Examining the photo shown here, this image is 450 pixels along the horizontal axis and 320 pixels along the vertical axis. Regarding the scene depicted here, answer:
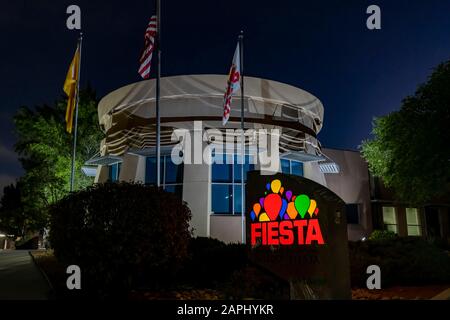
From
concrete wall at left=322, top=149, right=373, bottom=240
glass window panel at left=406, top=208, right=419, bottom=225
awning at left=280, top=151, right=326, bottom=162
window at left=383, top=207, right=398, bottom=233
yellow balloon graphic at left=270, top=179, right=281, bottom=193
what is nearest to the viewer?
yellow balloon graphic at left=270, top=179, right=281, bottom=193

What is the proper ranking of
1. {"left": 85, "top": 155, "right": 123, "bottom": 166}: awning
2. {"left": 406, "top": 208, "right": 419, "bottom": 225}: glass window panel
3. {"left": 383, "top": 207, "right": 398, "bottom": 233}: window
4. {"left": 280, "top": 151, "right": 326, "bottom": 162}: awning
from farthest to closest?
{"left": 406, "top": 208, "right": 419, "bottom": 225}: glass window panel → {"left": 383, "top": 207, "right": 398, "bottom": 233}: window → {"left": 85, "top": 155, "right": 123, "bottom": 166}: awning → {"left": 280, "top": 151, "right": 326, "bottom": 162}: awning

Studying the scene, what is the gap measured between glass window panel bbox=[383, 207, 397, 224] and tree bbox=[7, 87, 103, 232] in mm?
20680

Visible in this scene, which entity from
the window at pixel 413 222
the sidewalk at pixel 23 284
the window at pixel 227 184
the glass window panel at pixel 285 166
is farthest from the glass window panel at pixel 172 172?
the window at pixel 413 222

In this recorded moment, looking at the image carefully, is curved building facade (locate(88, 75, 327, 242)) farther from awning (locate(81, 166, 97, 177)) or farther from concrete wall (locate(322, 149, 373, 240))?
awning (locate(81, 166, 97, 177))

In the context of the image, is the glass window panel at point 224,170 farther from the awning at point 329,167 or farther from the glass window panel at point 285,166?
the awning at point 329,167

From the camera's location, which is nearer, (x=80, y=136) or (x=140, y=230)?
(x=140, y=230)

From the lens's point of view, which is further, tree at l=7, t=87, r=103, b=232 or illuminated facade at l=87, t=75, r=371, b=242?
tree at l=7, t=87, r=103, b=232

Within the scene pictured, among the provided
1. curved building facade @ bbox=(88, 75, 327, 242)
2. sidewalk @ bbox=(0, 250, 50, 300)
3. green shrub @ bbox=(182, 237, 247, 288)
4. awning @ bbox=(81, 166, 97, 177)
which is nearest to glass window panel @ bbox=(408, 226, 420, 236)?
curved building facade @ bbox=(88, 75, 327, 242)

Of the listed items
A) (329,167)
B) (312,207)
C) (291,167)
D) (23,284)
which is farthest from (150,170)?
(312,207)

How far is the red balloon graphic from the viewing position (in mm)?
9344

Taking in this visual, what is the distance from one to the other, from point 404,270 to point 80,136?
25.5m

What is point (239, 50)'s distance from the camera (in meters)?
19.5
